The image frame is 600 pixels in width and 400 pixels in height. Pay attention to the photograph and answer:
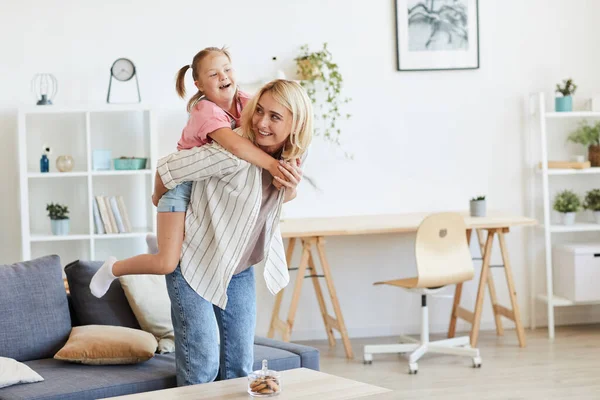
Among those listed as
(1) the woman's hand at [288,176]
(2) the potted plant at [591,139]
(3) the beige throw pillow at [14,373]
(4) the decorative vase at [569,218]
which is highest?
(2) the potted plant at [591,139]

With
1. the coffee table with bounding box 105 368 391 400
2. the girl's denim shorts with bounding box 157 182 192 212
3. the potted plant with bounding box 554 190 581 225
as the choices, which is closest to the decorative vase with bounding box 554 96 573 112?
the potted plant with bounding box 554 190 581 225

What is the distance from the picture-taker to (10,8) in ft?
17.6

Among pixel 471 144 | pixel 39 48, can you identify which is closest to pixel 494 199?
pixel 471 144

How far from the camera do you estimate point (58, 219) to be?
5.17 meters

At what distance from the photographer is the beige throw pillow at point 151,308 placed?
12.0ft

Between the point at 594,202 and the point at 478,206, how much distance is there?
2.94 feet

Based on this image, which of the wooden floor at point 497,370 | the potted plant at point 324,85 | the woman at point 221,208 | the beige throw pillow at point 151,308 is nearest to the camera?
the woman at point 221,208

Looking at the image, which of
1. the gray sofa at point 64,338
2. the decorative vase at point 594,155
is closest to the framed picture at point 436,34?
the decorative vase at point 594,155

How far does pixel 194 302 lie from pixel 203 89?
0.68 metres

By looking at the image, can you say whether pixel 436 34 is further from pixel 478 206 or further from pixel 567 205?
pixel 567 205

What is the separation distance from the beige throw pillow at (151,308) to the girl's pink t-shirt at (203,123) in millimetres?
1003

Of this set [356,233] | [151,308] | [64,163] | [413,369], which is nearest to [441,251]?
[356,233]

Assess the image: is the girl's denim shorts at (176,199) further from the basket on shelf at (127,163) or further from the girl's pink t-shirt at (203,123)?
the basket on shelf at (127,163)

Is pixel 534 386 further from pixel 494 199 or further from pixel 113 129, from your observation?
pixel 113 129
